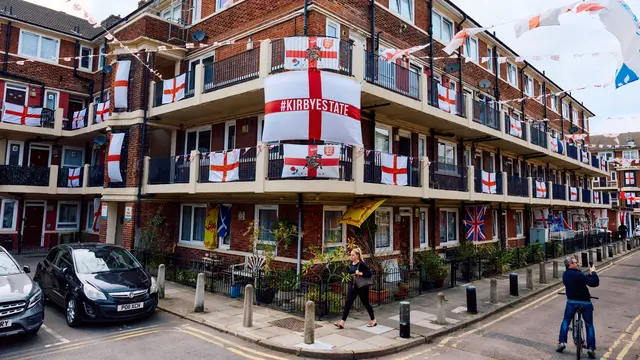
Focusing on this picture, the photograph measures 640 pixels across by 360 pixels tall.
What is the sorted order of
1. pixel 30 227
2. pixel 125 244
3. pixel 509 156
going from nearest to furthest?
1. pixel 125 244
2. pixel 30 227
3. pixel 509 156

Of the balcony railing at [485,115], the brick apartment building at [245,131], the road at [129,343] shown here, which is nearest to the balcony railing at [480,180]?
the brick apartment building at [245,131]

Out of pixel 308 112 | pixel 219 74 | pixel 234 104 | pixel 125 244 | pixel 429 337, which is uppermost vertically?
pixel 219 74

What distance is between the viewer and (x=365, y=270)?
8375mm

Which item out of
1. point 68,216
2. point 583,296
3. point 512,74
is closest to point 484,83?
point 512,74

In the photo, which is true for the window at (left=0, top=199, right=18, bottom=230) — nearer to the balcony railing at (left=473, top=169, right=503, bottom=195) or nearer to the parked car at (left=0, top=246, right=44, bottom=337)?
the parked car at (left=0, top=246, right=44, bottom=337)

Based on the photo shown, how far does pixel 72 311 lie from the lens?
329 inches

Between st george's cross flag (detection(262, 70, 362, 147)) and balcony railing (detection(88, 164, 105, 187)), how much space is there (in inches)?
467

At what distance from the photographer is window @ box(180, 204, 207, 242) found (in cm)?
1586

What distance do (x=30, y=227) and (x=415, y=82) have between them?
21317mm

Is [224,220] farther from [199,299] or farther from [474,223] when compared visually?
[474,223]

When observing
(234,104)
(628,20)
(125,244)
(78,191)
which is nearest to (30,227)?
(78,191)

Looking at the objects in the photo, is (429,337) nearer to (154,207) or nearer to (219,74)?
(219,74)

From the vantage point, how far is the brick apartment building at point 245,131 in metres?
12.1

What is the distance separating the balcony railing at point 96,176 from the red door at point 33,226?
199 inches
